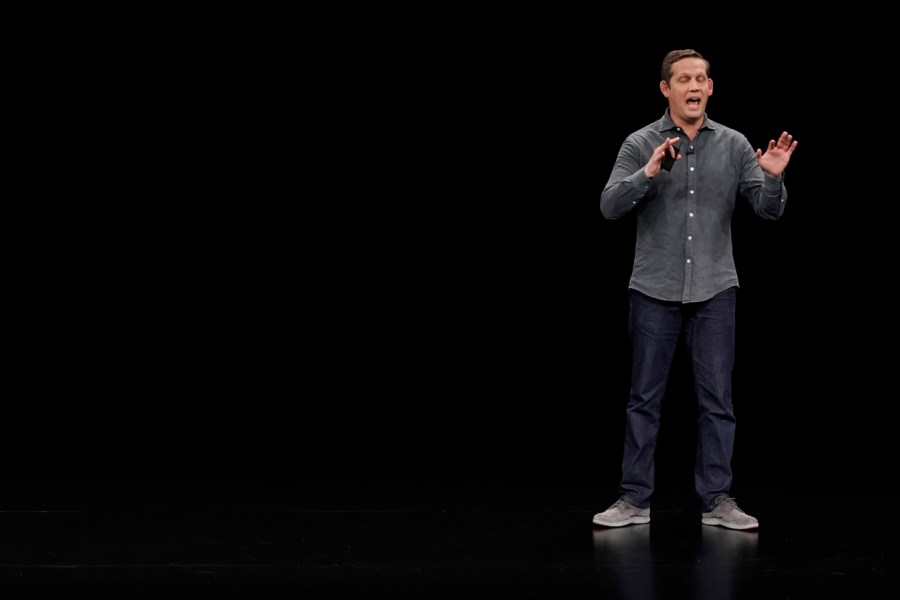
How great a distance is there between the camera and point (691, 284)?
2.82 meters

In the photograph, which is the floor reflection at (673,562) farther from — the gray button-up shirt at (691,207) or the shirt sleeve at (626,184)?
the shirt sleeve at (626,184)

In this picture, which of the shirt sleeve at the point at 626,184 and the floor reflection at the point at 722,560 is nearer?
the floor reflection at the point at 722,560

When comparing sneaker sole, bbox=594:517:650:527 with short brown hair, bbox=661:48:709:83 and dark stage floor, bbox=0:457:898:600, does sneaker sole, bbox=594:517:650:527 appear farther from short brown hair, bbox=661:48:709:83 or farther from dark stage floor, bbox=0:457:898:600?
short brown hair, bbox=661:48:709:83

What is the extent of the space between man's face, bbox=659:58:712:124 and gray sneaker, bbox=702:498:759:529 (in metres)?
0.88

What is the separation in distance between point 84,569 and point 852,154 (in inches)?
165

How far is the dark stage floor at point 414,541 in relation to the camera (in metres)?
2.33

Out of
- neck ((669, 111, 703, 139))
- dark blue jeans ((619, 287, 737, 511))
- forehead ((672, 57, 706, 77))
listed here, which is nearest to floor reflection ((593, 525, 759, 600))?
dark blue jeans ((619, 287, 737, 511))


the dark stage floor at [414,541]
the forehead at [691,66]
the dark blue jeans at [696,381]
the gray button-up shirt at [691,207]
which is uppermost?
the forehead at [691,66]

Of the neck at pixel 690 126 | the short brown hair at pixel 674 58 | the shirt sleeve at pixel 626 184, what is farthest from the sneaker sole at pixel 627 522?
the short brown hair at pixel 674 58

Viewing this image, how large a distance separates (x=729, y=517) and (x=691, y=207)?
0.71 meters

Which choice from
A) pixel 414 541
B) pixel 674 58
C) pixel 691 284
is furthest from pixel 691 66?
pixel 414 541

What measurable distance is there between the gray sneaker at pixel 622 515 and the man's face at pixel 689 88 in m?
0.90

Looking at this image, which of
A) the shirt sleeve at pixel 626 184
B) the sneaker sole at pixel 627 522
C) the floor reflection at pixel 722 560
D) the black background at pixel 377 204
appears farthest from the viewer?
the black background at pixel 377 204

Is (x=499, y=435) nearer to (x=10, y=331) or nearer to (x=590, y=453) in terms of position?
(x=590, y=453)
